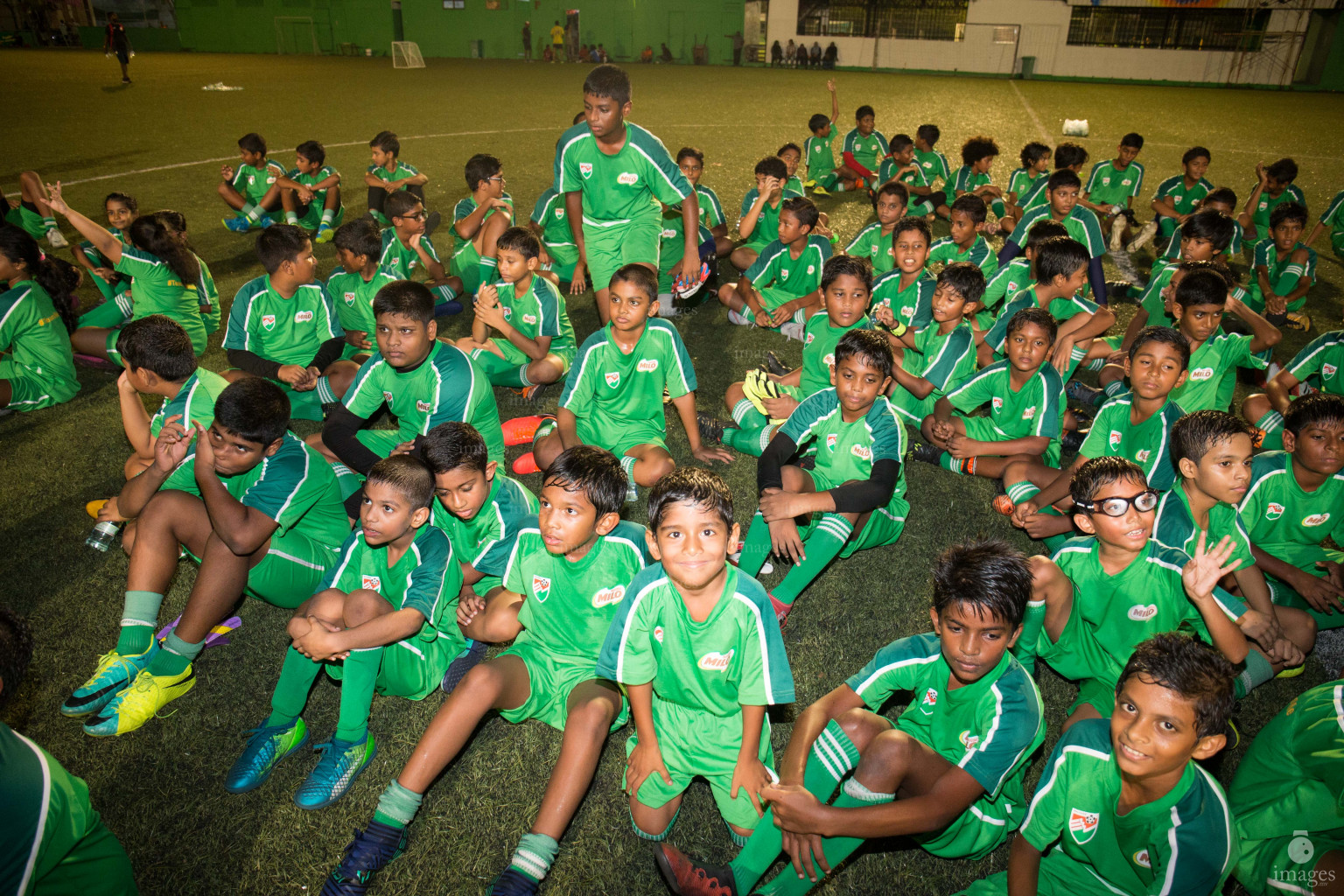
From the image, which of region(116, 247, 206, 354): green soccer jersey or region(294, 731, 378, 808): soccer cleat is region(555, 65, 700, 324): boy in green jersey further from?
region(294, 731, 378, 808): soccer cleat

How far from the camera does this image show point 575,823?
2609 millimetres

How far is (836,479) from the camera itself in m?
3.75

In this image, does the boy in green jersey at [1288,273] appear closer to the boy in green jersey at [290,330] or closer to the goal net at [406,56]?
the boy in green jersey at [290,330]

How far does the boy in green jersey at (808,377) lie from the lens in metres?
4.48

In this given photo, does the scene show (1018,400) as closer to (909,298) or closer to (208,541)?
(909,298)

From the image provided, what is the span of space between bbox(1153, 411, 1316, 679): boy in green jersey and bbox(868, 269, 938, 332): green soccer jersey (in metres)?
2.45

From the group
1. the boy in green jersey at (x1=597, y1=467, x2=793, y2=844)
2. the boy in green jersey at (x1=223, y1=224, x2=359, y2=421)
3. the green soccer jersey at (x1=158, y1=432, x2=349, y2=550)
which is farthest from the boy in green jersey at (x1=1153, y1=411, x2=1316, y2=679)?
the boy in green jersey at (x1=223, y1=224, x2=359, y2=421)

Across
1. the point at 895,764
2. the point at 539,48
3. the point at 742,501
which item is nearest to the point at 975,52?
the point at 539,48

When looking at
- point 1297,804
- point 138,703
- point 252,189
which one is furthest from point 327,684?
point 252,189

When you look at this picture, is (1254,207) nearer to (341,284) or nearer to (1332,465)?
(1332,465)

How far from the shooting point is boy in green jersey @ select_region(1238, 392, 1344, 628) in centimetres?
317

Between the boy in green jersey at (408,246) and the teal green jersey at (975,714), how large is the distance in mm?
4781

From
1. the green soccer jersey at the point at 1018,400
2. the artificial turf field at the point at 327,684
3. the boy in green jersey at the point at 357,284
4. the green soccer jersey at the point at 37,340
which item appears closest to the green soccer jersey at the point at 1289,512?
the artificial turf field at the point at 327,684

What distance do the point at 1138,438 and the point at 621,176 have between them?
3.74m
